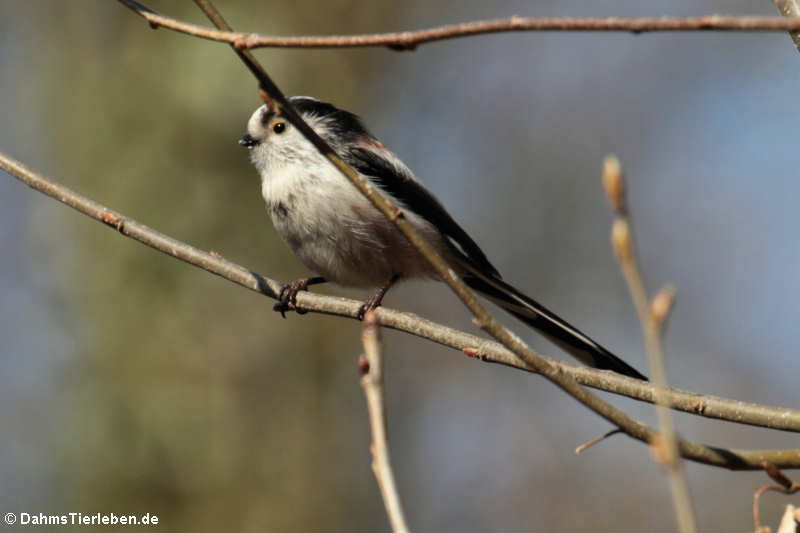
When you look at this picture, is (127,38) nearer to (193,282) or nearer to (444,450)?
(193,282)

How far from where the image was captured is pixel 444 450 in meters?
8.29

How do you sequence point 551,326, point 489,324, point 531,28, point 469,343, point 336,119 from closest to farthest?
point 531,28 → point 489,324 → point 469,343 → point 551,326 → point 336,119

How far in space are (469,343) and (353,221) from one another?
4.43ft

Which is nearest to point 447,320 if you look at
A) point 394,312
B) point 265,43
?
point 394,312

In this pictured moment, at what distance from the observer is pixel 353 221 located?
3.86 metres

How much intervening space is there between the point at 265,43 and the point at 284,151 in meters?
2.25

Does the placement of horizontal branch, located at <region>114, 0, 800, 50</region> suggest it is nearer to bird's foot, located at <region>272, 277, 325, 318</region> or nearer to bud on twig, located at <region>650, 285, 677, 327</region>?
bud on twig, located at <region>650, 285, 677, 327</region>

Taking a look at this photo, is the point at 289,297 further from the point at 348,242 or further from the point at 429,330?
the point at 429,330

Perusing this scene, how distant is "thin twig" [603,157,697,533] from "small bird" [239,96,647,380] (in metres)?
2.45

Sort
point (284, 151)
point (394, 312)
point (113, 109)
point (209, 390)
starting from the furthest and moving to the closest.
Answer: point (113, 109) < point (209, 390) < point (284, 151) < point (394, 312)

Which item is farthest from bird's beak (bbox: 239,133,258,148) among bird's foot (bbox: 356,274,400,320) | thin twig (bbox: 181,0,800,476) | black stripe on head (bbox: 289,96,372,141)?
thin twig (bbox: 181,0,800,476)

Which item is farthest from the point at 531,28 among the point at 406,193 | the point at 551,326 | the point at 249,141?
the point at 249,141

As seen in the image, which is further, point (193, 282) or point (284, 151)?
point (193, 282)

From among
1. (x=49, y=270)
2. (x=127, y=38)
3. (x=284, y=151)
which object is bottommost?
(x=284, y=151)
